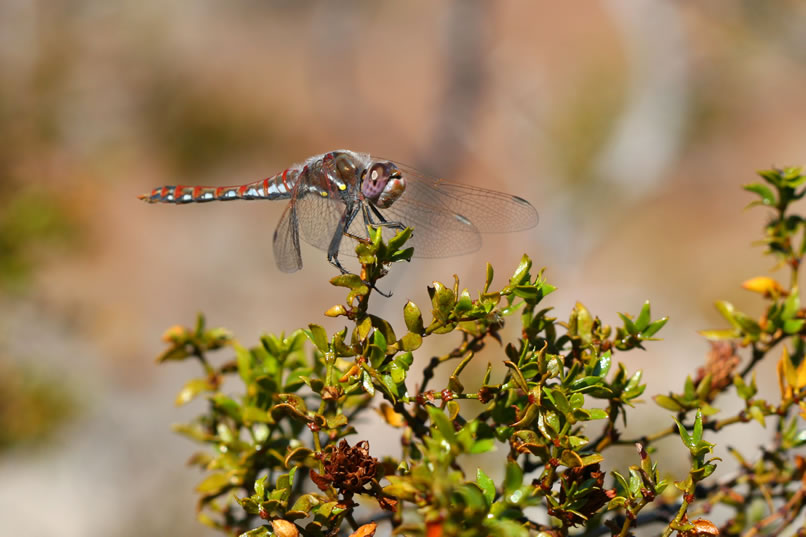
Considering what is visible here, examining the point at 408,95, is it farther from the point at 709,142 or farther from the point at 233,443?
the point at 233,443

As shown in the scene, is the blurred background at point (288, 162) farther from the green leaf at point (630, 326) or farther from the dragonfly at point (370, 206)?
the green leaf at point (630, 326)

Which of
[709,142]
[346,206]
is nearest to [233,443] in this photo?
[346,206]

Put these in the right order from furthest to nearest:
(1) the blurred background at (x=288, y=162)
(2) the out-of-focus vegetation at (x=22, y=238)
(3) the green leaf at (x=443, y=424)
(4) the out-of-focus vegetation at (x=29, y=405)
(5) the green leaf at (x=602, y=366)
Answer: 1. (1) the blurred background at (x=288, y=162)
2. (4) the out-of-focus vegetation at (x=29, y=405)
3. (2) the out-of-focus vegetation at (x=22, y=238)
4. (5) the green leaf at (x=602, y=366)
5. (3) the green leaf at (x=443, y=424)

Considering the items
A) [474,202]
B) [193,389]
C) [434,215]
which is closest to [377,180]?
[434,215]

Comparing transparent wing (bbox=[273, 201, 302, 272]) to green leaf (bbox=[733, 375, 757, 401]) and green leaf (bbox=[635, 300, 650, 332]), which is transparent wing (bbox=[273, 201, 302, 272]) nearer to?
green leaf (bbox=[635, 300, 650, 332])

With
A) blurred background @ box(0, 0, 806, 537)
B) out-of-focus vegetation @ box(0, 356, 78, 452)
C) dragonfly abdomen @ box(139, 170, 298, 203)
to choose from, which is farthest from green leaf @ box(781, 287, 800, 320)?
out-of-focus vegetation @ box(0, 356, 78, 452)

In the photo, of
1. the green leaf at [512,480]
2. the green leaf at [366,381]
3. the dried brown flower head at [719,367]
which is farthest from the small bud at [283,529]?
the dried brown flower head at [719,367]
